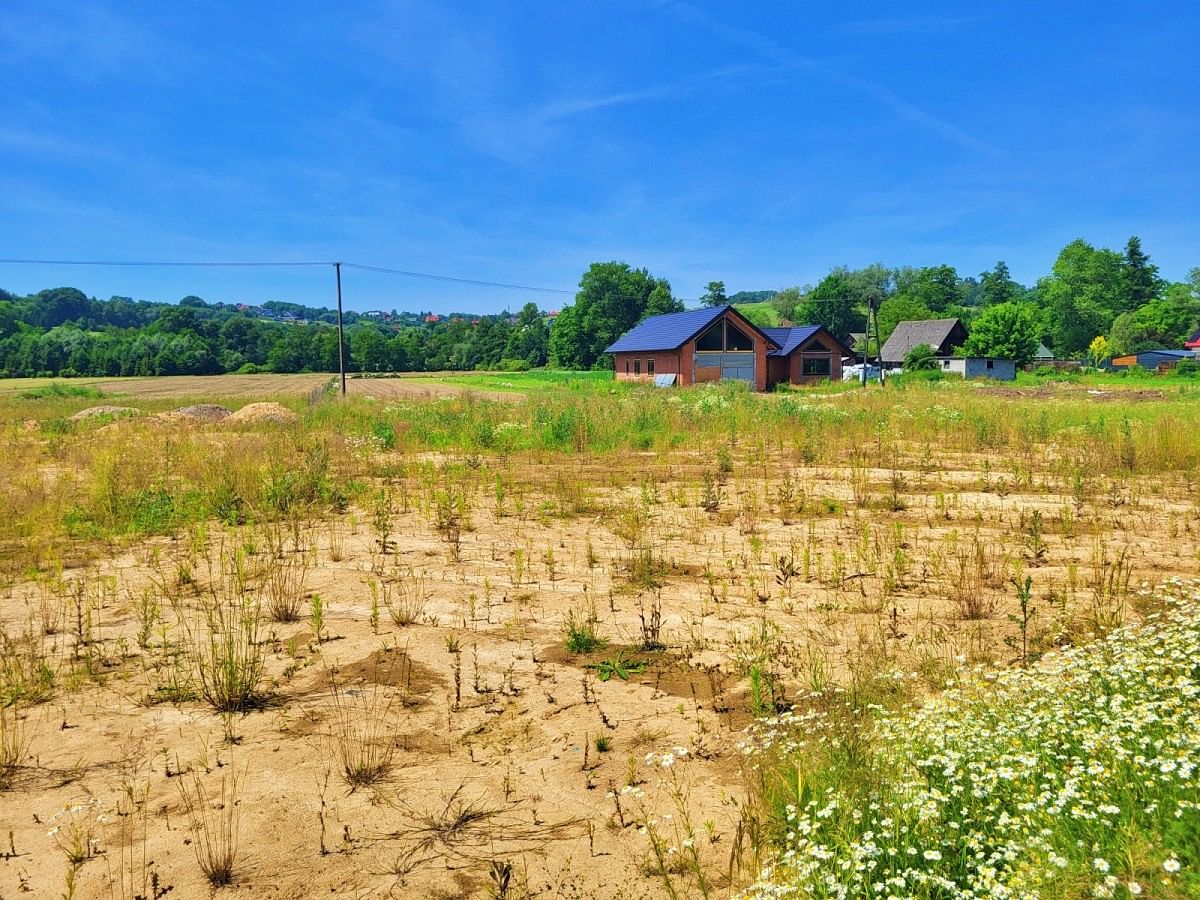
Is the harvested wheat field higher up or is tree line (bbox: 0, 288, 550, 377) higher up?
tree line (bbox: 0, 288, 550, 377)

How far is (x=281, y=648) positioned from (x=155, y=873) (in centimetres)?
262

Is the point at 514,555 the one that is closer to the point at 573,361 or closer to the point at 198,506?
the point at 198,506

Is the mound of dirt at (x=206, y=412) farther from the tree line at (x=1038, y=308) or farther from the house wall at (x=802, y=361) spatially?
the tree line at (x=1038, y=308)

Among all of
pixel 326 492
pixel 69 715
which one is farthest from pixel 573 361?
pixel 69 715

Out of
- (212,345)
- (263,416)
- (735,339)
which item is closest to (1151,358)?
(735,339)

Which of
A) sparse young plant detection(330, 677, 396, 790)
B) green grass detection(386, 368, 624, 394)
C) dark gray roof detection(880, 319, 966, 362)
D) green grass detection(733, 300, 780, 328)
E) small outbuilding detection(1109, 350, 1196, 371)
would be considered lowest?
sparse young plant detection(330, 677, 396, 790)

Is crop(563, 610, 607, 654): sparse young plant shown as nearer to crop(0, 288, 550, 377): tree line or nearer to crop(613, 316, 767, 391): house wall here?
crop(613, 316, 767, 391): house wall

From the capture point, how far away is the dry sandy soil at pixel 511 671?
3.41 meters

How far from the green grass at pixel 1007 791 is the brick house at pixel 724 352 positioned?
41.2 m

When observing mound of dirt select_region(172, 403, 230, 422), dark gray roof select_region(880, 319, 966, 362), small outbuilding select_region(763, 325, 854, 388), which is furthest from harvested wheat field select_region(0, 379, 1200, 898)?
dark gray roof select_region(880, 319, 966, 362)

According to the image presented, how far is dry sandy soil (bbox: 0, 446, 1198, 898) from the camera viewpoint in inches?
134

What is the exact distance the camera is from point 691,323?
45969 millimetres

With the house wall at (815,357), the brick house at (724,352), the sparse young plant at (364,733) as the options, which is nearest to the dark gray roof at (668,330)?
the brick house at (724,352)

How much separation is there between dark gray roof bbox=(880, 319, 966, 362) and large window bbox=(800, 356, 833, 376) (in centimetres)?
1968
